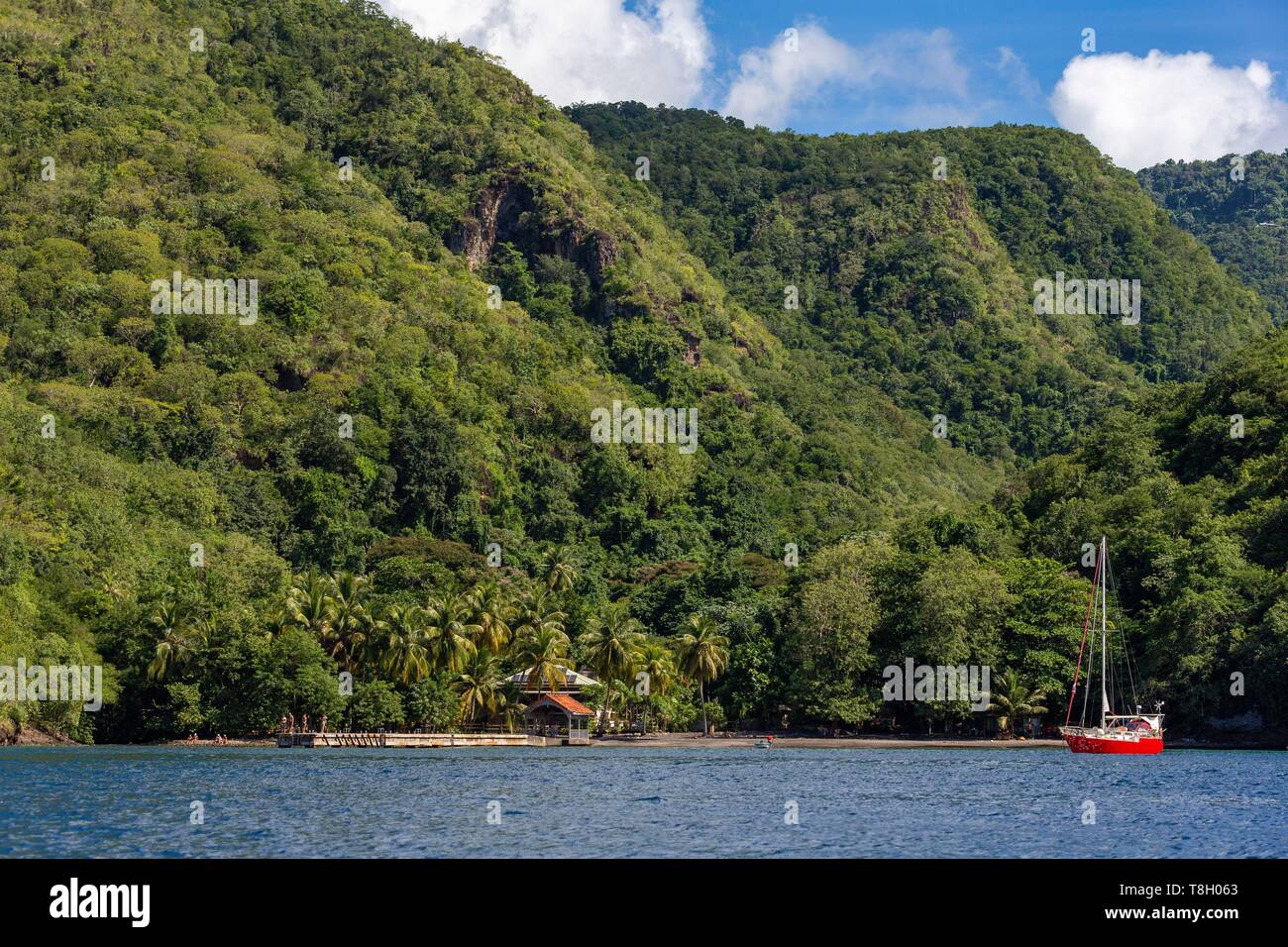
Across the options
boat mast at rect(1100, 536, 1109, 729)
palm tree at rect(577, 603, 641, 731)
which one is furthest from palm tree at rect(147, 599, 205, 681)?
boat mast at rect(1100, 536, 1109, 729)

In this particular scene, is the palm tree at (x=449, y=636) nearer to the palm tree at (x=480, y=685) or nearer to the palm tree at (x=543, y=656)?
the palm tree at (x=480, y=685)

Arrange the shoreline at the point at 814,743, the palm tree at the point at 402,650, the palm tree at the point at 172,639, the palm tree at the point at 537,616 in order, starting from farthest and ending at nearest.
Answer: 1. the palm tree at the point at 537,616
2. the palm tree at the point at 402,650
3. the shoreline at the point at 814,743
4. the palm tree at the point at 172,639

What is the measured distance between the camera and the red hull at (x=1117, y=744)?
232 ft

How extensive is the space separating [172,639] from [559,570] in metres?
34.8

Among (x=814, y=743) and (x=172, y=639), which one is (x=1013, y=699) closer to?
(x=814, y=743)

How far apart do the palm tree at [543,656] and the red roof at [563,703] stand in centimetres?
65

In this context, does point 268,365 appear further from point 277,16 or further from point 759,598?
point 277,16

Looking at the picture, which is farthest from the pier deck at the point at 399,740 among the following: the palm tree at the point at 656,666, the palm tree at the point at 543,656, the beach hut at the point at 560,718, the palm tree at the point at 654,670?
the palm tree at the point at 656,666

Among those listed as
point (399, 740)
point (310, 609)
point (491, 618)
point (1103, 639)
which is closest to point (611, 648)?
point (491, 618)

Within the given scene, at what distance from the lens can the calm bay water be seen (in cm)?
3303

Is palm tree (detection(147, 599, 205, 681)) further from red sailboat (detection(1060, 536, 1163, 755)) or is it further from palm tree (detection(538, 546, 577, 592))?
red sailboat (detection(1060, 536, 1163, 755))

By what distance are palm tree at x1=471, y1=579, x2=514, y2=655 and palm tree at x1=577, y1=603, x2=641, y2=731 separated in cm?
508

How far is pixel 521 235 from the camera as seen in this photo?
17225 cm
